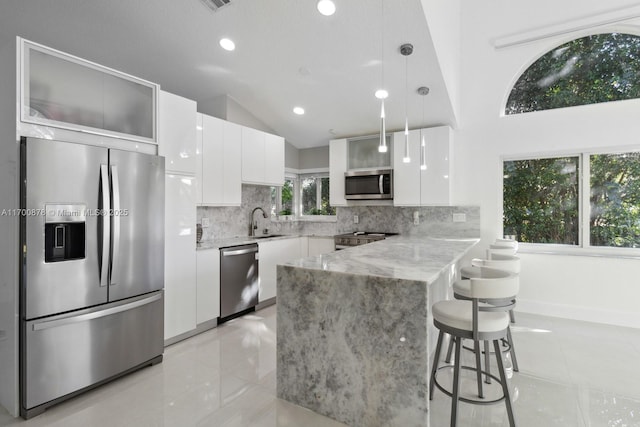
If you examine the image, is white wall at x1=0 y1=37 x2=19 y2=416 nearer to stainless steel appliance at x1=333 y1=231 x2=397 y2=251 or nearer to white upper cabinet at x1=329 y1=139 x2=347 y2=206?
stainless steel appliance at x1=333 y1=231 x2=397 y2=251

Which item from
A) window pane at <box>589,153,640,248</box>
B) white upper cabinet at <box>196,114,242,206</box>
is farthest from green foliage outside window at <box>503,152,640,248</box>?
white upper cabinet at <box>196,114,242,206</box>

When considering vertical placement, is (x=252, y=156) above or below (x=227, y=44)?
below

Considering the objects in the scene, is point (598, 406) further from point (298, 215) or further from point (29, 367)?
point (298, 215)

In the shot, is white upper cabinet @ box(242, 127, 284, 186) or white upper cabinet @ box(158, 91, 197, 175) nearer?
white upper cabinet @ box(158, 91, 197, 175)

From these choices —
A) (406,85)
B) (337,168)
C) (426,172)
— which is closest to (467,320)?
(406,85)

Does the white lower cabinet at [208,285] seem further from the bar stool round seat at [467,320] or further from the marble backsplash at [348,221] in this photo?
the bar stool round seat at [467,320]

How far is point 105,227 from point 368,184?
132 inches

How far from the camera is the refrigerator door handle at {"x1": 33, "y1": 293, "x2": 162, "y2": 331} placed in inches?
81.1

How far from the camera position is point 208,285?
349cm

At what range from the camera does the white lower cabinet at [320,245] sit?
5.00 m

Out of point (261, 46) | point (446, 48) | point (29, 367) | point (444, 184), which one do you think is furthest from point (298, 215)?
point (29, 367)

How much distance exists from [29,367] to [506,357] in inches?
142

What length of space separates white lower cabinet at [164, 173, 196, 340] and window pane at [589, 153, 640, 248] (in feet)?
15.3

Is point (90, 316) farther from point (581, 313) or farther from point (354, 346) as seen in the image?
point (581, 313)
